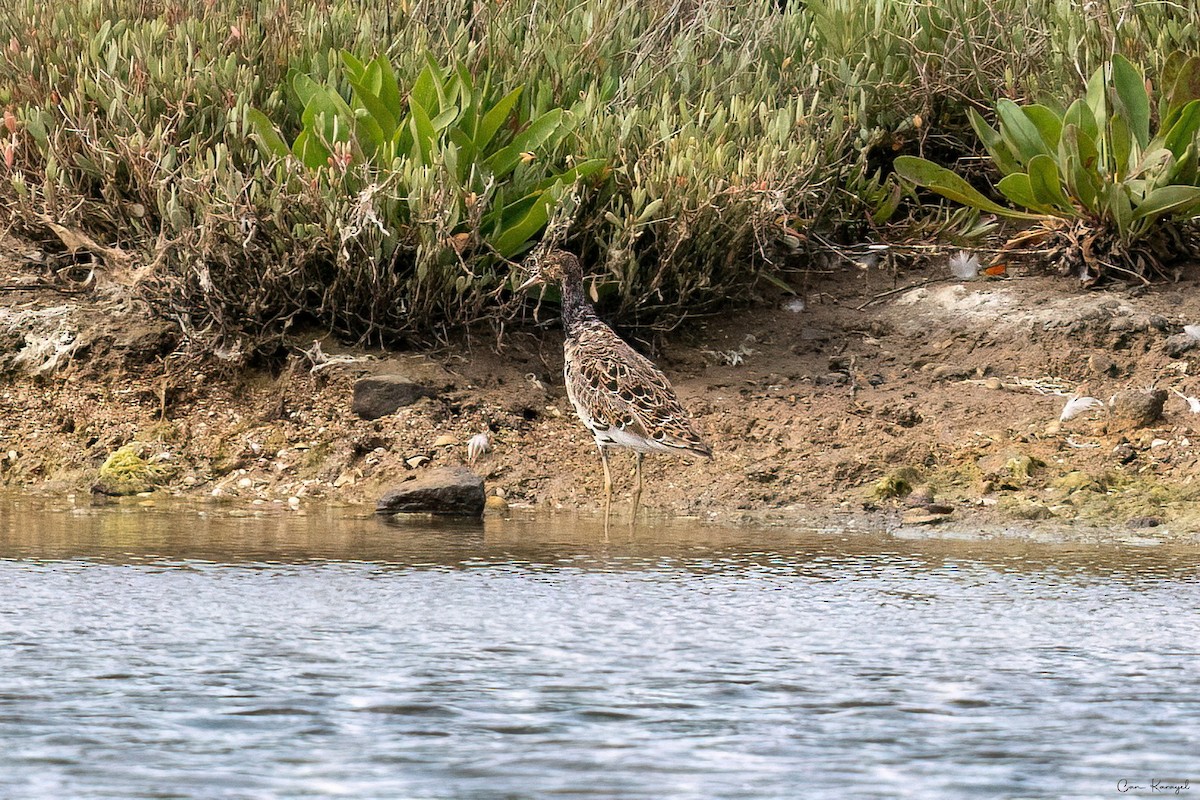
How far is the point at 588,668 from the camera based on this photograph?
147 inches

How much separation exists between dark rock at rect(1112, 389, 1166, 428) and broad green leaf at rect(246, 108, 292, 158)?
411 cm

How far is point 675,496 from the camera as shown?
701 cm

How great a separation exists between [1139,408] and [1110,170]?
4.83ft

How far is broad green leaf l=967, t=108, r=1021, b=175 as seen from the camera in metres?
8.50

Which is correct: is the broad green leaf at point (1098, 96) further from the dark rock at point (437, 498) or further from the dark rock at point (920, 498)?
the dark rock at point (437, 498)

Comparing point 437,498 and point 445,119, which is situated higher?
point 445,119

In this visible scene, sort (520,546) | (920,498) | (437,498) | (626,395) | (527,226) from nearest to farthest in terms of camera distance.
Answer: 1. (520,546)
2. (437,498)
3. (920,498)
4. (626,395)
5. (527,226)

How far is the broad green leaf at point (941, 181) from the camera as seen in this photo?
333 inches

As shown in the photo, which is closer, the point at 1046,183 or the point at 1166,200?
the point at 1166,200

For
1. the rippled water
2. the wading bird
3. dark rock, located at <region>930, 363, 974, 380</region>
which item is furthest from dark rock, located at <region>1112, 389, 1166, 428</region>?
the wading bird

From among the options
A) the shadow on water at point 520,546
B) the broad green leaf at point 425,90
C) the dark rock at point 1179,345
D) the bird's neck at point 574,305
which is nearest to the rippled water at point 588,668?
the shadow on water at point 520,546

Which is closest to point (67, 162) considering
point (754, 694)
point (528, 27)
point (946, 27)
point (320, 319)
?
point (320, 319)

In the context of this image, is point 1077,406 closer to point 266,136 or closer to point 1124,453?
point 1124,453

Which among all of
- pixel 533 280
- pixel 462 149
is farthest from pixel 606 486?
pixel 462 149
